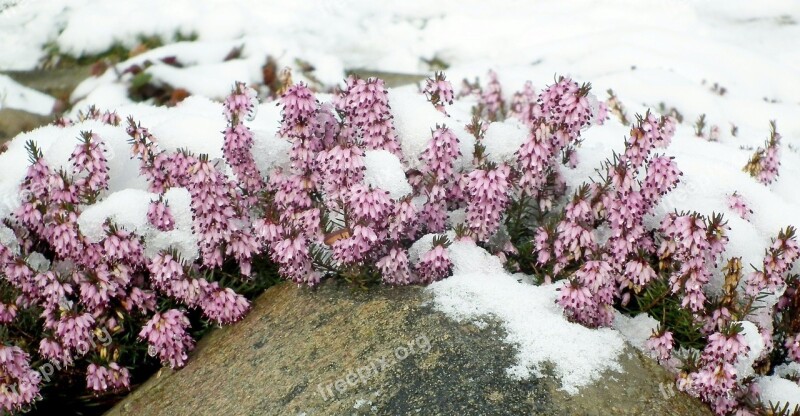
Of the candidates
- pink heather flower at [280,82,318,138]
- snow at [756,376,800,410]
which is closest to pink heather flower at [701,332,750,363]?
snow at [756,376,800,410]

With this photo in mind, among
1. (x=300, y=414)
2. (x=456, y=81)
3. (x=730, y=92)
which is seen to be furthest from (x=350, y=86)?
(x=730, y=92)

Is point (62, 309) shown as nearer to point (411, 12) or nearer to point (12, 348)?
point (12, 348)

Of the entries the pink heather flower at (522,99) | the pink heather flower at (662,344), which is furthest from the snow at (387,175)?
the pink heather flower at (522,99)

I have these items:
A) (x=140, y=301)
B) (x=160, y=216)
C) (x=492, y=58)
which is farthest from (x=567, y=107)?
(x=492, y=58)

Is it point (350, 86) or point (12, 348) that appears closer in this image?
point (12, 348)

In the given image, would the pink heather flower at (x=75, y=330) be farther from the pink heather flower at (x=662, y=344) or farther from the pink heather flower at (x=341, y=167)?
the pink heather flower at (x=662, y=344)

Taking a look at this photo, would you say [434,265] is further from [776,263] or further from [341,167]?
[776,263]

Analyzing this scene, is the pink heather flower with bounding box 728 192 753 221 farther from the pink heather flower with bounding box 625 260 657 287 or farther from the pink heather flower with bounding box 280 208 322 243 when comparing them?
the pink heather flower with bounding box 280 208 322 243
